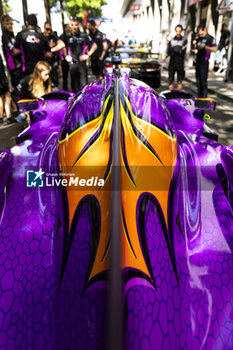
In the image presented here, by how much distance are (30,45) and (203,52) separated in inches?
160

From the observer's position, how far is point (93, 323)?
102 cm

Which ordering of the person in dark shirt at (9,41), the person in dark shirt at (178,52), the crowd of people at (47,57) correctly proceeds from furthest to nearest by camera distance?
the person in dark shirt at (178,52), the person in dark shirt at (9,41), the crowd of people at (47,57)

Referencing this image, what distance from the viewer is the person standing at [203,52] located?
6547mm

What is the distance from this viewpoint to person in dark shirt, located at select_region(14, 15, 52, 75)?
196 inches

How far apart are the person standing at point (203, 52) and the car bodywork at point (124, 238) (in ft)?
17.7

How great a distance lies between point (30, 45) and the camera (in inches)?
198

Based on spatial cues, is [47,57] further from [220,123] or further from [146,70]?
[146,70]

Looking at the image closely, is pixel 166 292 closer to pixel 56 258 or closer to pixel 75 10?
pixel 56 258
